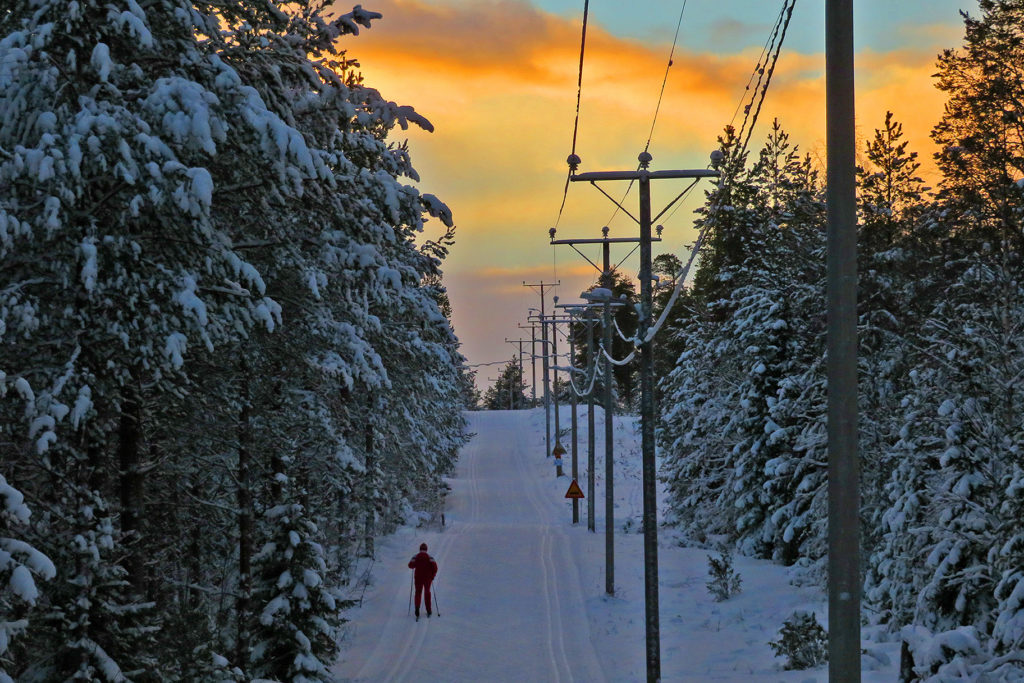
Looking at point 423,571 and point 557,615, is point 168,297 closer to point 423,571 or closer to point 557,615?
point 423,571

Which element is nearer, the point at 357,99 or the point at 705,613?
the point at 357,99

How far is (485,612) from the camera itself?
83.3 feet

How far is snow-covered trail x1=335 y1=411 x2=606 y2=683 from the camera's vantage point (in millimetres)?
19328

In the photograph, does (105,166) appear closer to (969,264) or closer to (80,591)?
(80,591)

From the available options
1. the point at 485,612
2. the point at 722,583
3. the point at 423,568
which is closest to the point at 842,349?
the point at 423,568

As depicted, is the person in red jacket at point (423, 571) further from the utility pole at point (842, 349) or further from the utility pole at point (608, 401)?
the utility pole at point (842, 349)

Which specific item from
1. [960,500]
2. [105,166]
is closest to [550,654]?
[960,500]

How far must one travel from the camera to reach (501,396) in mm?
170625

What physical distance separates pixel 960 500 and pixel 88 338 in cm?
1255

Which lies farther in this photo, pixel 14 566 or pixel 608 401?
pixel 608 401

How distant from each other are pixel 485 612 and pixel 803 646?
372 inches

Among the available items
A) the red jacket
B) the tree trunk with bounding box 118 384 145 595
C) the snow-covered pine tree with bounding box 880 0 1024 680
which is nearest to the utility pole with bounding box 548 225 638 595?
the red jacket

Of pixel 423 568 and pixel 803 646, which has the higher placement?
pixel 423 568

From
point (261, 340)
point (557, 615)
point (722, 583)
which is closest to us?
point (261, 340)
